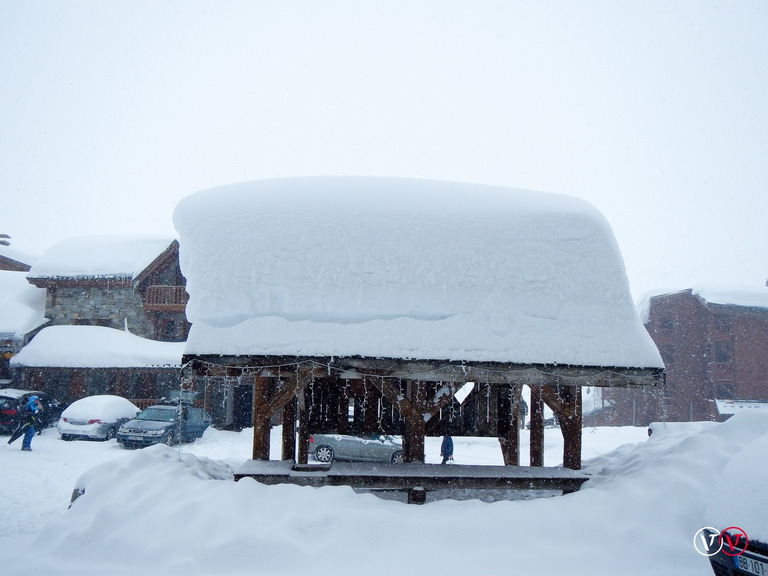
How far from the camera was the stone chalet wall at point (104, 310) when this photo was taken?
24172mm

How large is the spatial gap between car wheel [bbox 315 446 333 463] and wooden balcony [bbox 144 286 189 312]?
1328 centimetres

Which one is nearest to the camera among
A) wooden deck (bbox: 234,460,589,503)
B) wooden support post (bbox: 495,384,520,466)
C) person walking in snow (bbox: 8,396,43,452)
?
wooden deck (bbox: 234,460,589,503)

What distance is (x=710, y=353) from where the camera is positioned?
96.0 feet

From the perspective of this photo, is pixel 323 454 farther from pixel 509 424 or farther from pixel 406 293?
pixel 406 293

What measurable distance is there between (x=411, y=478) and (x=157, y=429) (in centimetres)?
1093

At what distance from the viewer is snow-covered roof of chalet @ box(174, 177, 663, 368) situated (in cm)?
718

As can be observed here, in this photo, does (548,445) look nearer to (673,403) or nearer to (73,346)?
(673,403)

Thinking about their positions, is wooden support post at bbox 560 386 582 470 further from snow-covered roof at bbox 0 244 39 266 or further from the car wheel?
snow-covered roof at bbox 0 244 39 266

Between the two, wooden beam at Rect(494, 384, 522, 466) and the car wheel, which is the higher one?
wooden beam at Rect(494, 384, 522, 466)

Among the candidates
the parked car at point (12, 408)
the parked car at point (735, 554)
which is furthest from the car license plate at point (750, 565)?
the parked car at point (12, 408)

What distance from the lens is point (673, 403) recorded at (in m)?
29.9

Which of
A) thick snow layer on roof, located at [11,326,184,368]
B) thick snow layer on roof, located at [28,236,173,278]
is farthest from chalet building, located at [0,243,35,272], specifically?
thick snow layer on roof, located at [11,326,184,368]

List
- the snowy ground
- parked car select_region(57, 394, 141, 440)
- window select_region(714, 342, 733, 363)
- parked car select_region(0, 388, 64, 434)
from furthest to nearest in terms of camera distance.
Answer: window select_region(714, 342, 733, 363)
parked car select_region(0, 388, 64, 434)
parked car select_region(57, 394, 141, 440)
the snowy ground

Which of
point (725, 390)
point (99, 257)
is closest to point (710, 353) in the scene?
point (725, 390)
